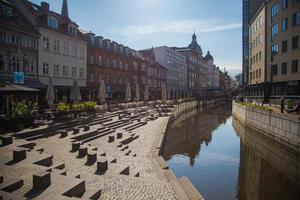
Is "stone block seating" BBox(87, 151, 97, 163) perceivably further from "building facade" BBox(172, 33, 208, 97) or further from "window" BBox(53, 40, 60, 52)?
"building facade" BBox(172, 33, 208, 97)

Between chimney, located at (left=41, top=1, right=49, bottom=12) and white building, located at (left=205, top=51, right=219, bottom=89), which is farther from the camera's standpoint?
white building, located at (left=205, top=51, right=219, bottom=89)

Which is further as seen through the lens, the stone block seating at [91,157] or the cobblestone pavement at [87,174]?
the stone block seating at [91,157]

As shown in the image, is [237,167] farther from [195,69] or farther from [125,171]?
[195,69]

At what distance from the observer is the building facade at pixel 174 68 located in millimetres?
82062

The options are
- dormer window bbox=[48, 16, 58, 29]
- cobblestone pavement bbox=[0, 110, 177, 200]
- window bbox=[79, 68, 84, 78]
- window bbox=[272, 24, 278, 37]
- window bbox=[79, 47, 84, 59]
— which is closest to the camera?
cobblestone pavement bbox=[0, 110, 177, 200]

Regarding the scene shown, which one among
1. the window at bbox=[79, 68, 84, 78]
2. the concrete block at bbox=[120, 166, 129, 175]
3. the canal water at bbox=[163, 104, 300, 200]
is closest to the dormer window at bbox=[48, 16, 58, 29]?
the window at bbox=[79, 68, 84, 78]

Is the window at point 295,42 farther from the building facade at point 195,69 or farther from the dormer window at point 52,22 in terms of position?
the building facade at point 195,69

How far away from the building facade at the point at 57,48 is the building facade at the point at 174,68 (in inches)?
1386

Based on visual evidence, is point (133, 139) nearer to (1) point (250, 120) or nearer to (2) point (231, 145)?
(2) point (231, 145)

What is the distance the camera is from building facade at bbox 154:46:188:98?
82.1 meters

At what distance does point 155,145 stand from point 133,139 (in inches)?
98.0

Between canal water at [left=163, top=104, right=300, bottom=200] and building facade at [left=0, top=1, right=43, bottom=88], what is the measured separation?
63.1ft

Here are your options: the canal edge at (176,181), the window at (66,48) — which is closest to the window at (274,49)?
the window at (66,48)

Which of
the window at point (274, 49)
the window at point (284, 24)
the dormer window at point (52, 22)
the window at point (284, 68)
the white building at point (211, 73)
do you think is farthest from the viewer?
the white building at point (211, 73)
